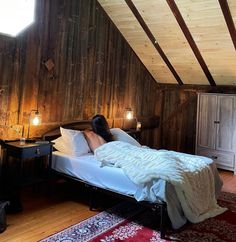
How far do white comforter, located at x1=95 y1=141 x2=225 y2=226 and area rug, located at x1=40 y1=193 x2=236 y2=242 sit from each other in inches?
5.9

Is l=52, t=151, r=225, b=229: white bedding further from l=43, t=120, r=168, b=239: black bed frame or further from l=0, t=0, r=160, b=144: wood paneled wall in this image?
l=0, t=0, r=160, b=144: wood paneled wall

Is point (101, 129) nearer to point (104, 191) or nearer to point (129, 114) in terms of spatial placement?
point (104, 191)

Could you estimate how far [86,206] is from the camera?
3707mm

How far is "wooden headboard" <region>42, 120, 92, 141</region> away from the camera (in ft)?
14.1

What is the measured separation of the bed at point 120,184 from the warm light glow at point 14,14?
5.13ft

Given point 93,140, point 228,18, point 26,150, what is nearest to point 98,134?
point 93,140

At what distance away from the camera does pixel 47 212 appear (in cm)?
346

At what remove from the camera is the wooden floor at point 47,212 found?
2.92 metres

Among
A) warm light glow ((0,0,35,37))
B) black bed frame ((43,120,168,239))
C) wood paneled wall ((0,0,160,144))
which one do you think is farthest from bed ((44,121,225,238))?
warm light glow ((0,0,35,37))

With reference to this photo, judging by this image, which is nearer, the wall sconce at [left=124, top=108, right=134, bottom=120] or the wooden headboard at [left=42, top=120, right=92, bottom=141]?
the wooden headboard at [left=42, top=120, right=92, bottom=141]

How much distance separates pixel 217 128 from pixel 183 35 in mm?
1952

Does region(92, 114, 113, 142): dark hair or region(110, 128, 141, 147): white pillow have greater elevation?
region(92, 114, 113, 142): dark hair

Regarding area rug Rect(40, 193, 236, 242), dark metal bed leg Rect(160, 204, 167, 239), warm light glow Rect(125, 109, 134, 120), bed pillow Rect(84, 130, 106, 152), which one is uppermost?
warm light glow Rect(125, 109, 134, 120)

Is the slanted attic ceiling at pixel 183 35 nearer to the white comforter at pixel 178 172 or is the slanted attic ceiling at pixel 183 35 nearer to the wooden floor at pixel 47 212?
the white comforter at pixel 178 172
